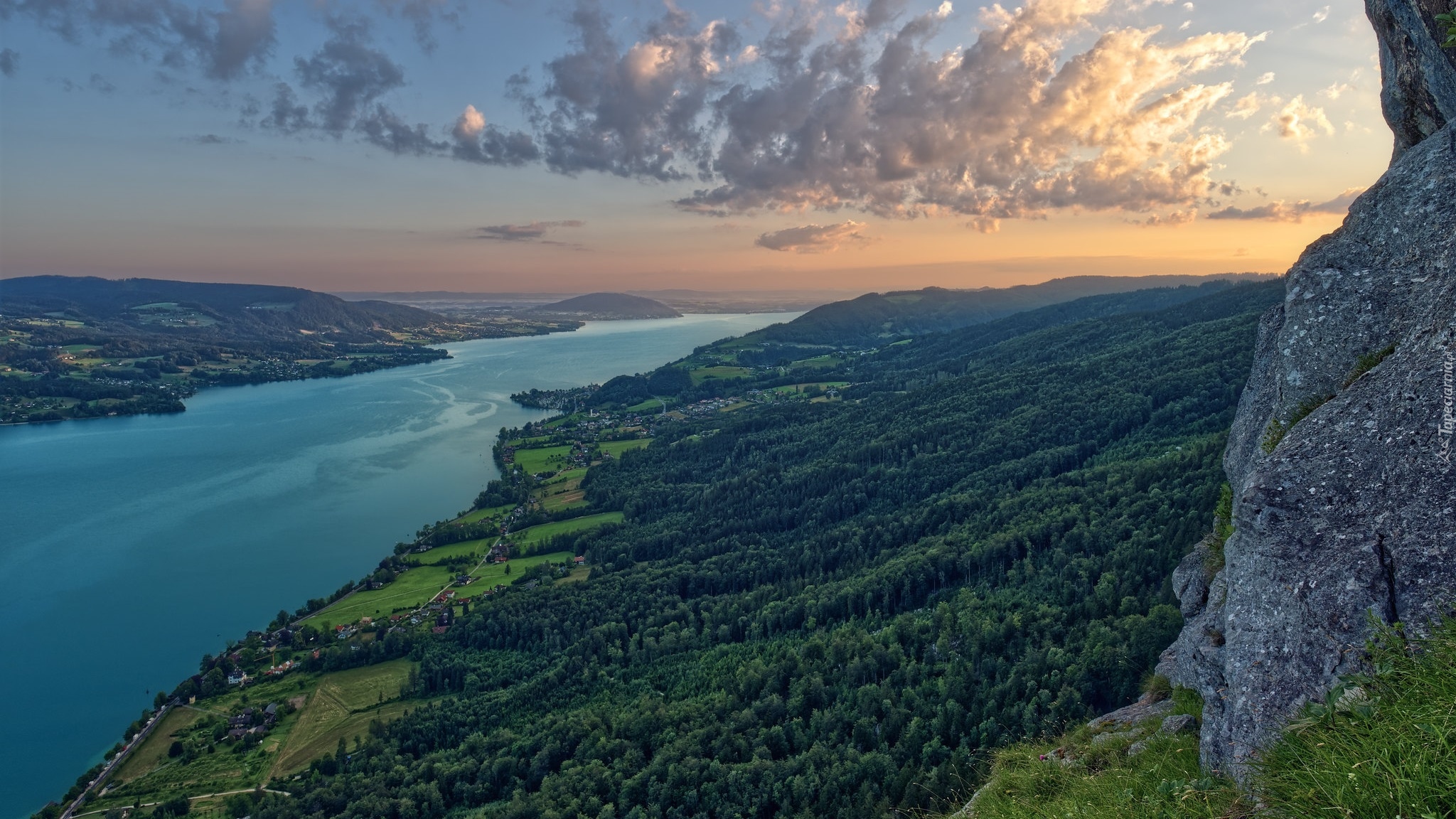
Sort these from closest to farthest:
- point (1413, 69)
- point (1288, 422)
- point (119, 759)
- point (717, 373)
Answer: point (1288, 422)
point (1413, 69)
point (119, 759)
point (717, 373)

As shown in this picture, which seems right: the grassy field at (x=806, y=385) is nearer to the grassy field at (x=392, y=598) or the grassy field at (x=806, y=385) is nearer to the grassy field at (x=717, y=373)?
the grassy field at (x=717, y=373)

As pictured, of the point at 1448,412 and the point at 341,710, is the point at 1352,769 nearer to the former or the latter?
the point at 1448,412

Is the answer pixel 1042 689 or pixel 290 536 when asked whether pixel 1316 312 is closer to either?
pixel 1042 689

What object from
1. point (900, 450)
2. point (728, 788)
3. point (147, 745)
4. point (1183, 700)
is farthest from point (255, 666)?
point (900, 450)

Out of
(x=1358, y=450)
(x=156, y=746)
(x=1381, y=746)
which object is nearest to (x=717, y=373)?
(x=156, y=746)

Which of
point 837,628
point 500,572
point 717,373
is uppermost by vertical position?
point 717,373

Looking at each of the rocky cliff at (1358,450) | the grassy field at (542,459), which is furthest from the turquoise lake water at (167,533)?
the rocky cliff at (1358,450)

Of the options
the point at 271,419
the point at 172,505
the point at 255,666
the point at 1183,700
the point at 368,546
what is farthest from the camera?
the point at 271,419

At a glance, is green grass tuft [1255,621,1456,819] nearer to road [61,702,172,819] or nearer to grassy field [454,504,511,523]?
road [61,702,172,819]
